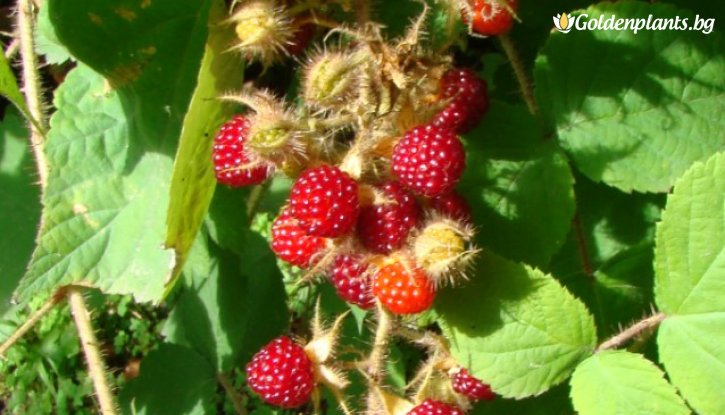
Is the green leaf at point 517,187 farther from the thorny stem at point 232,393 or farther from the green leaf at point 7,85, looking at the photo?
the thorny stem at point 232,393

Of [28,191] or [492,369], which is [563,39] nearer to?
[492,369]

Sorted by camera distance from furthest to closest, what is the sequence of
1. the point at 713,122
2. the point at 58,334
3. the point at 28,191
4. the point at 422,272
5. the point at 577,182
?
1. the point at 58,334
2. the point at 28,191
3. the point at 577,182
4. the point at 713,122
5. the point at 422,272

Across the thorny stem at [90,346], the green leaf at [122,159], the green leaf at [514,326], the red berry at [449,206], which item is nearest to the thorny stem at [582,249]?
the green leaf at [514,326]

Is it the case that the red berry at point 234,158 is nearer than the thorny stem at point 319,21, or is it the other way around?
the red berry at point 234,158

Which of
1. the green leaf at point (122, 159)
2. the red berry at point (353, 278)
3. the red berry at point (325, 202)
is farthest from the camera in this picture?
the green leaf at point (122, 159)

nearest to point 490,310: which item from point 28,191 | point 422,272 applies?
point 422,272

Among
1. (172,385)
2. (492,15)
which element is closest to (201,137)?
(492,15)

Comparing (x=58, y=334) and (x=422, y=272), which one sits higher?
(x=422, y=272)

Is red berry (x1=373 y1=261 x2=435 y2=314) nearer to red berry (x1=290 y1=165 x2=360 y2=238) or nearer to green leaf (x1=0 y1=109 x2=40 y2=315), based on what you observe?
red berry (x1=290 y1=165 x2=360 y2=238)
